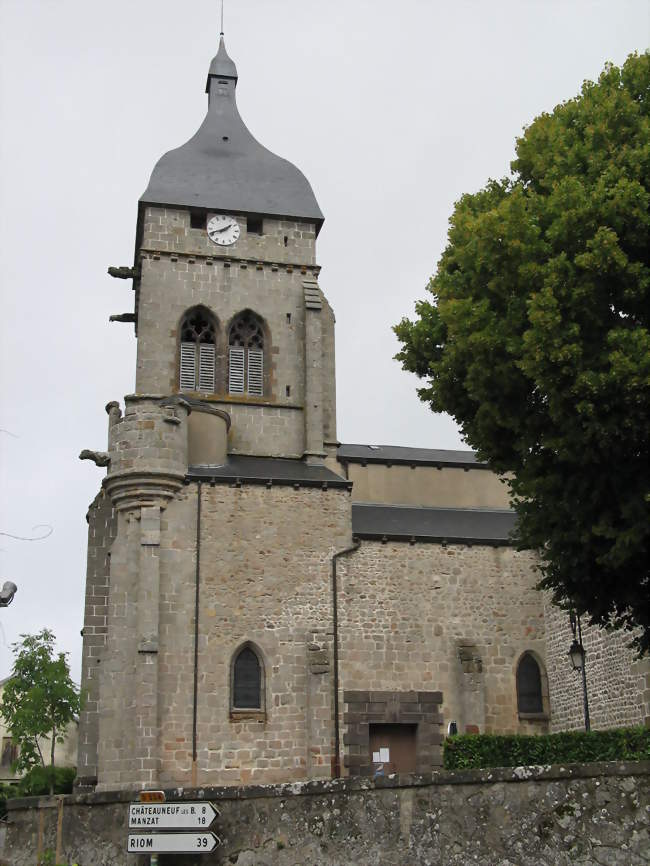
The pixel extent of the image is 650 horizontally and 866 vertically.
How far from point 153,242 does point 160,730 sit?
14528 millimetres

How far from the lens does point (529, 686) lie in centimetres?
2720

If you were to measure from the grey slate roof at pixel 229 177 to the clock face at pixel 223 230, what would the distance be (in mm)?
316

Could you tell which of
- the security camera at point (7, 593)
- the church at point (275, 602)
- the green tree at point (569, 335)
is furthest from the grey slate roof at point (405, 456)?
the security camera at point (7, 593)

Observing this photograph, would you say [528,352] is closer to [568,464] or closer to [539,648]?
[568,464]

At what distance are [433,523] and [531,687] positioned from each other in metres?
5.08

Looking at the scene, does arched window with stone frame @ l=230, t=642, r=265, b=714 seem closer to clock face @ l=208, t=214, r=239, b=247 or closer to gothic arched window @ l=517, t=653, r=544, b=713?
gothic arched window @ l=517, t=653, r=544, b=713

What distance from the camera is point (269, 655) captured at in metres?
25.7

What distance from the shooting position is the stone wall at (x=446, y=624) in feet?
85.8

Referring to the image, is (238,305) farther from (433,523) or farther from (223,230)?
(433,523)

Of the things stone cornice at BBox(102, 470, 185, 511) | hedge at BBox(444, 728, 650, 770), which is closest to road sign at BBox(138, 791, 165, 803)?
hedge at BBox(444, 728, 650, 770)

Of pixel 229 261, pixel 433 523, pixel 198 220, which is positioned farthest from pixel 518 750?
pixel 198 220

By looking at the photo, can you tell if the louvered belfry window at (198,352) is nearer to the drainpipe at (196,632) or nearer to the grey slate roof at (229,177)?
the grey slate roof at (229,177)

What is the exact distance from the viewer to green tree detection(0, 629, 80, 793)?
28.0 meters

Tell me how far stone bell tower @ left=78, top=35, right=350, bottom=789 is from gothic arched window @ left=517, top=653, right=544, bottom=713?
5.36 metres
